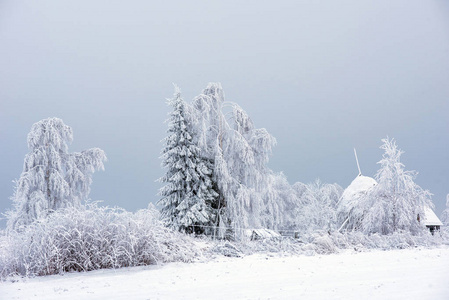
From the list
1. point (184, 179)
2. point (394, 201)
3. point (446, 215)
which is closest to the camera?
point (394, 201)

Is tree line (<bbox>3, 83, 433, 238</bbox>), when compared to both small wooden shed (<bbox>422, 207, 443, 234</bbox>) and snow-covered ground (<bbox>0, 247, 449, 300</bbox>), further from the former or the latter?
snow-covered ground (<bbox>0, 247, 449, 300</bbox>)

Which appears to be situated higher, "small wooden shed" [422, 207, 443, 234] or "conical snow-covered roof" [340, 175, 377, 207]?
"conical snow-covered roof" [340, 175, 377, 207]

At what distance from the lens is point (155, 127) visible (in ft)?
576

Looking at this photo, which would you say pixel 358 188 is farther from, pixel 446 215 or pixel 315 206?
pixel 315 206

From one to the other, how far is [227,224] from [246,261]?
24.3ft

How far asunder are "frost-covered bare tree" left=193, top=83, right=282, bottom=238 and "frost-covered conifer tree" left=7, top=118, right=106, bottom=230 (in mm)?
7887

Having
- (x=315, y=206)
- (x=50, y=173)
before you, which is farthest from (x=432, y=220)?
(x=50, y=173)

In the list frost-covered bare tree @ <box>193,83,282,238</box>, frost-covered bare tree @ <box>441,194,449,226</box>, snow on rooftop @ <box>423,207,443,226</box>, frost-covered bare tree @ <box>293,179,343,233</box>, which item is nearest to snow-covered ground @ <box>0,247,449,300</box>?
frost-covered bare tree @ <box>193,83,282,238</box>

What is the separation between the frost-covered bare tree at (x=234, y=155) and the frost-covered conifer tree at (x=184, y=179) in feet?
1.68

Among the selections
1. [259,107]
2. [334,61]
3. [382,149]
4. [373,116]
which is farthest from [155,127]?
[382,149]

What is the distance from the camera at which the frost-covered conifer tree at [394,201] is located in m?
13.9

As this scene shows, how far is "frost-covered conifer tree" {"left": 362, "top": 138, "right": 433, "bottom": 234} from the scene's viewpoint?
13.9 meters

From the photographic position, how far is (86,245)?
6.70m

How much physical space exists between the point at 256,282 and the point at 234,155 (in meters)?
10.9
